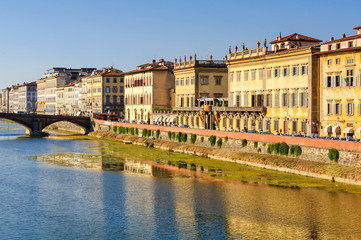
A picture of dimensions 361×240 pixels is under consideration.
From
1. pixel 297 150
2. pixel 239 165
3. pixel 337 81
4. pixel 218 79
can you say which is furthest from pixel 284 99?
pixel 218 79

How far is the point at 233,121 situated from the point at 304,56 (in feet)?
59.0

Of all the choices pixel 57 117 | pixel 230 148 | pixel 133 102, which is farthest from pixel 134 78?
pixel 230 148

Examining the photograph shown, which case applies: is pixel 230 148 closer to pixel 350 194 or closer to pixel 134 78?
pixel 350 194

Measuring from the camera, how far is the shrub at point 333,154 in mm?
53281

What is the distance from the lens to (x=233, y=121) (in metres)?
83.1

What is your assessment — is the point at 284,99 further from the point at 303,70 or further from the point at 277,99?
the point at 303,70

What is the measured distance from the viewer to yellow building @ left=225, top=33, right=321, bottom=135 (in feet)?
222

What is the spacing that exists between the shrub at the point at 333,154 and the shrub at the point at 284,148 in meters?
6.93

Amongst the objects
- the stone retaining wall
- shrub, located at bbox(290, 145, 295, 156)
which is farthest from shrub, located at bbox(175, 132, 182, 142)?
shrub, located at bbox(290, 145, 295, 156)

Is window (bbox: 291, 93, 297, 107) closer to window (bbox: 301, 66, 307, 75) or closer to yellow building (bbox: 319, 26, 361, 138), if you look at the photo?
window (bbox: 301, 66, 307, 75)

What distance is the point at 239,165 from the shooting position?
6512cm

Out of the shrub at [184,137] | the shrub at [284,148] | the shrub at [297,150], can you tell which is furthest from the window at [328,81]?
the shrub at [184,137]

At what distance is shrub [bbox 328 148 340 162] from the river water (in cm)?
576

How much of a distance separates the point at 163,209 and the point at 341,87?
2798cm
